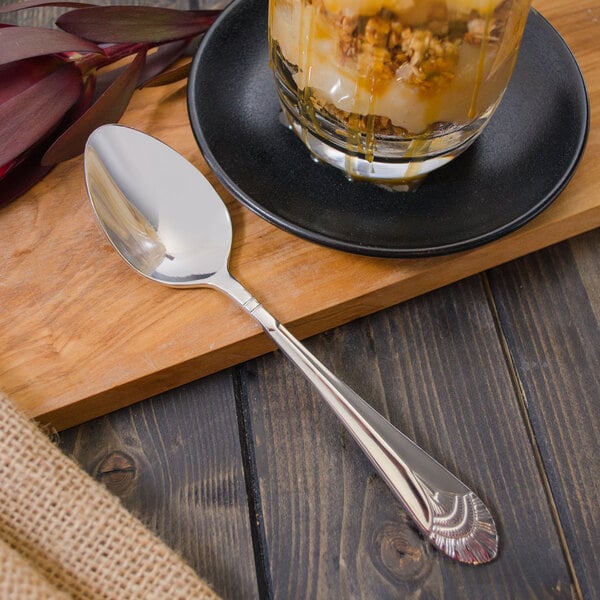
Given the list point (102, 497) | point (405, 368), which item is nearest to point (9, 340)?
point (102, 497)

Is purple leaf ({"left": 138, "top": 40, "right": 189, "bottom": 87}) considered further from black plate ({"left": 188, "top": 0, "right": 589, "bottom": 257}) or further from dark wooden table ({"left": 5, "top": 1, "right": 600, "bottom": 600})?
dark wooden table ({"left": 5, "top": 1, "right": 600, "bottom": 600})

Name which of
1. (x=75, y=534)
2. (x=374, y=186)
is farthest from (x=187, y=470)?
(x=374, y=186)

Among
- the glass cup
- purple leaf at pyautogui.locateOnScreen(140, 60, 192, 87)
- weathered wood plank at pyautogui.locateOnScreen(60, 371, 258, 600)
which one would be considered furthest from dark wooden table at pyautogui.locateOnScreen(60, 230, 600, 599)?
purple leaf at pyautogui.locateOnScreen(140, 60, 192, 87)

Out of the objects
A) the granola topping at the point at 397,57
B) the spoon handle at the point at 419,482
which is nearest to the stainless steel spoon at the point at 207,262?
the spoon handle at the point at 419,482

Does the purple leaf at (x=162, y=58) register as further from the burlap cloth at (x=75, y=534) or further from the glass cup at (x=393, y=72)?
the burlap cloth at (x=75, y=534)

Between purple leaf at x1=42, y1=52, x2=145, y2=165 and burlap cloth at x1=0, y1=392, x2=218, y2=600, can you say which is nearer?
burlap cloth at x1=0, y1=392, x2=218, y2=600

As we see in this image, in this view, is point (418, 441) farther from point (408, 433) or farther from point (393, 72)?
point (393, 72)

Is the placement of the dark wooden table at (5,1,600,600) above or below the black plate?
below

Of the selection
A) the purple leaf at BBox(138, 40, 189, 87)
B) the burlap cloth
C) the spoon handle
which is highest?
the purple leaf at BBox(138, 40, 189, 87)
